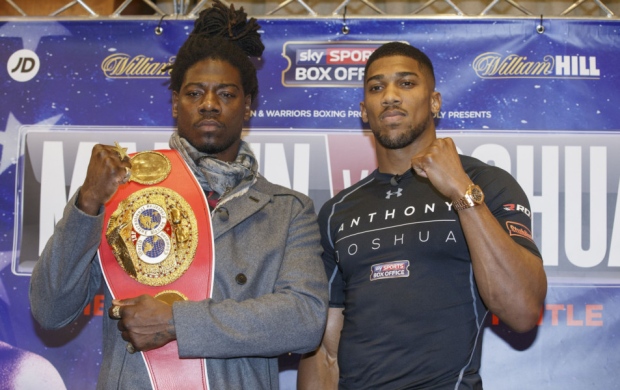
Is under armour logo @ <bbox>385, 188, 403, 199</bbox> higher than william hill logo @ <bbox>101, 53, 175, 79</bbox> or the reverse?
the reverse

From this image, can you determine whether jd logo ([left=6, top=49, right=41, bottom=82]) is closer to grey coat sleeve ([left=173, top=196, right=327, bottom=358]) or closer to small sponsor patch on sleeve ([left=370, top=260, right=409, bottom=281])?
grey coat sleeve ([left=173, top=196, right=327, bottom=358])

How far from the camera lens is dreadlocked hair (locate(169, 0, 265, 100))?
2.43 metres

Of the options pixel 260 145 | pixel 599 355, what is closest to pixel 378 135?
pixel 260 145

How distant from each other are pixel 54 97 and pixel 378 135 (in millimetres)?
1526

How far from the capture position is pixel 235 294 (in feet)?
6.77

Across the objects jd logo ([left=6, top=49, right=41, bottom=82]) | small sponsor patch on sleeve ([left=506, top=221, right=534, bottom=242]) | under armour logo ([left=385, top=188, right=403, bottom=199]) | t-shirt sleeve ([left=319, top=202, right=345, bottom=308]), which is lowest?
t-shirt sleeve ([left=319, top=202, right=345, bottom=308])

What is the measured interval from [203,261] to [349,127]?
3.84ft

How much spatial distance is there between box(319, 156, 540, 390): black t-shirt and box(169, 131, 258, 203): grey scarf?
1.26 ft

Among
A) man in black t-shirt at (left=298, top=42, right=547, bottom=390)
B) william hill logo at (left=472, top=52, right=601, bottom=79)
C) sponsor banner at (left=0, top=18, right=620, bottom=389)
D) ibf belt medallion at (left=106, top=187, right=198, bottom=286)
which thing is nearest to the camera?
man in black t-shirt at (left=298, top=42, right=547, bottom=390)

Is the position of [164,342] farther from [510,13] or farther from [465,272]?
[510,13]

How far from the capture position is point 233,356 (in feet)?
6.27

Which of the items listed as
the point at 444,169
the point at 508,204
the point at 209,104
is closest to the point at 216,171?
the point at 209,104

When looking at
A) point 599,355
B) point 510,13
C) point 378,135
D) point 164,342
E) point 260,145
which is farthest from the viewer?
point 510,13

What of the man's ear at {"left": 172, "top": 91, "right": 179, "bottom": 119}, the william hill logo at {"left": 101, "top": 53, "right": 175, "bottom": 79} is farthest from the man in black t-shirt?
the william hill logo at {"left": 101, "top": 53, "right": 175, "bottom": 79}
